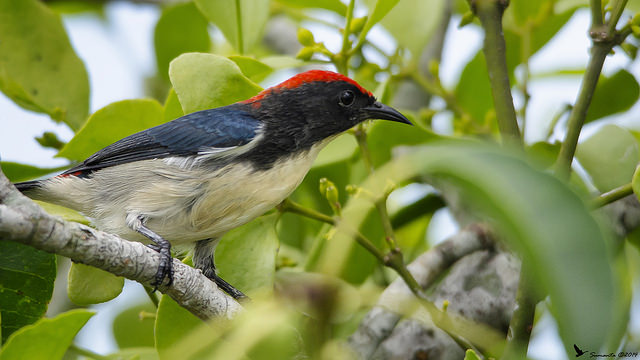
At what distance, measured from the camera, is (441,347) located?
293 cm

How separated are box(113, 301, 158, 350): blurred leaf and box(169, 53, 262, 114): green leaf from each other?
1.34m

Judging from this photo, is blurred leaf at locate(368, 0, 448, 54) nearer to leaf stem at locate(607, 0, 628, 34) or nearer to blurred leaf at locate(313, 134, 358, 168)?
blurred leaf at locate(313, 134, 358, 168)

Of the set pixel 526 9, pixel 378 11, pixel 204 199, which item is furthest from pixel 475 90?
pixel 204 199

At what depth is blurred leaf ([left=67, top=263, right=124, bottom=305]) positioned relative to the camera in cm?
257

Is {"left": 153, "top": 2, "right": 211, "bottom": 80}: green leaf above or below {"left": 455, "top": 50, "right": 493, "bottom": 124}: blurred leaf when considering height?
below

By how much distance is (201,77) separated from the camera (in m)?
2.60

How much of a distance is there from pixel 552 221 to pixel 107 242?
1185 millimetres

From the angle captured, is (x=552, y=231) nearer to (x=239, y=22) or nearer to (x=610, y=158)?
(x=610, y=158)

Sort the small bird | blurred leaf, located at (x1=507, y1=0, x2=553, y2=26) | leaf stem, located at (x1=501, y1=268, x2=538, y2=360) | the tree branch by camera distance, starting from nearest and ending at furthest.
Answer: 1. the tree branch
2. leaf stem, located at (x1=501, y1=268, x2=538, y2=360)
3. the small bird
4. blurred leaf, located at (x1=507, y1=0, x2=553, y2=26)

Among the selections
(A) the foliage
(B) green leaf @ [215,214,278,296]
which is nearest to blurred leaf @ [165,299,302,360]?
(A) the foliage

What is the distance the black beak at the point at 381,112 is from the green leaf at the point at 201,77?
0.66 m

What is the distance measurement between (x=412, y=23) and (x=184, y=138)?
1192 millimetres

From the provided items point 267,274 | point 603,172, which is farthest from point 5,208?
point 603,172

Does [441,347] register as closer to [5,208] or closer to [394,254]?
[394,254]
